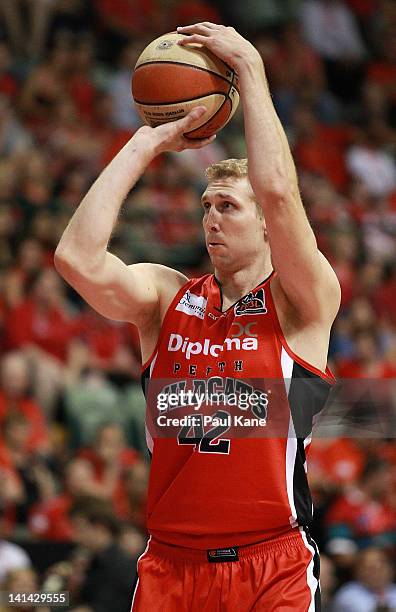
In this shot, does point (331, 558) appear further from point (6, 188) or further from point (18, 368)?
point (6, 188)

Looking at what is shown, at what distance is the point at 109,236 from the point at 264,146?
71 centimetres

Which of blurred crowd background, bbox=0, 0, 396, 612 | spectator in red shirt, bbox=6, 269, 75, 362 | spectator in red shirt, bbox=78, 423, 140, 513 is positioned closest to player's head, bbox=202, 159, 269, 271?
blurred crowd background, bbox=0, 0, 396, 612

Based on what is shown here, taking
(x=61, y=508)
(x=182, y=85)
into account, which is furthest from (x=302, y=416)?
(x=61, y=508)

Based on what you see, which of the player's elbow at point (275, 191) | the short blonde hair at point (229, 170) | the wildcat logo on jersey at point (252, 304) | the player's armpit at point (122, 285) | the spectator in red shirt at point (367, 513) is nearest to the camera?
the player's elbow at point (275, 191)

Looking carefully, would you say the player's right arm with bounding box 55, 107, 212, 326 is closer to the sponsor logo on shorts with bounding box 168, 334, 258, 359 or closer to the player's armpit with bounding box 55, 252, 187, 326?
the player's armpit with bounding box 55, 252, 187, 326

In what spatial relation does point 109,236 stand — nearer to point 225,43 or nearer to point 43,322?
point 225,43

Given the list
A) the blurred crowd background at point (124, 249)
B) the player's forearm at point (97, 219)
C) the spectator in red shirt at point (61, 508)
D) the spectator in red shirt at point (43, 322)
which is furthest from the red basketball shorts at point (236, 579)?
the spectator in red shirt at point (43, 322)

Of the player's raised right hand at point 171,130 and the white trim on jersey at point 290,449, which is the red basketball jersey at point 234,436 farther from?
the player's raised right hand at point 171,130

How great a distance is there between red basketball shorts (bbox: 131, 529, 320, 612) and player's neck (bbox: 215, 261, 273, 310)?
106 cm

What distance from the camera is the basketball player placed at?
441cm

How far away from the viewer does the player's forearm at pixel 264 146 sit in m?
4.37

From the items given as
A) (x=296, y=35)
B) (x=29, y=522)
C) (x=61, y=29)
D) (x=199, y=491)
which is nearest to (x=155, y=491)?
(x=199, y=491)

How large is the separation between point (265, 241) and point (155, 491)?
1200 millimetres

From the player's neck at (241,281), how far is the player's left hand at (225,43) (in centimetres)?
92
